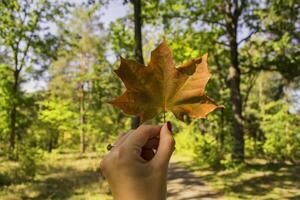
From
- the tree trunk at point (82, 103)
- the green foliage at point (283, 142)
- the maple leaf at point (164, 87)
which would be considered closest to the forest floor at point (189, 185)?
the green foliage at point (283, 142)

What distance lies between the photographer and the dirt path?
12.7 m

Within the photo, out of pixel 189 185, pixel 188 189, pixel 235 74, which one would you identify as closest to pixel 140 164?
pixel 188 189

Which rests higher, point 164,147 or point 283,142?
point 164,147

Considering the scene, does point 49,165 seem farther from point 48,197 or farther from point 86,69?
point 86,69

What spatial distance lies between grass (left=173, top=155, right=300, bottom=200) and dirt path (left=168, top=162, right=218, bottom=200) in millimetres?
298

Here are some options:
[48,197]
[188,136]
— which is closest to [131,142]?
[48,197]

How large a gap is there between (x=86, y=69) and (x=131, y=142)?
3714cm

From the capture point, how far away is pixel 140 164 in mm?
1124

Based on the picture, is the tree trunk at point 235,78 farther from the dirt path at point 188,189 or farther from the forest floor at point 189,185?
the dirt path at point 188,189

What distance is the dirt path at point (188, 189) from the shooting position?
12.7 meters

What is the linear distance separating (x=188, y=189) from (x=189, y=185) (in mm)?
978

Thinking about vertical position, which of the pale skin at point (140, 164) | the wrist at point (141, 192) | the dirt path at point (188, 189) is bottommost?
the dirt path at point (188, 189)

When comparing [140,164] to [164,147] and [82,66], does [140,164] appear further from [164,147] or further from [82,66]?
[82,66]

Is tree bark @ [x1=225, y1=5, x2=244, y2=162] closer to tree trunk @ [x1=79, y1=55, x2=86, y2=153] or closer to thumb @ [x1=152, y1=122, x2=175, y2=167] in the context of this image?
tree trunk @ [x1=79, y1=55, x2=86, y2=153]
